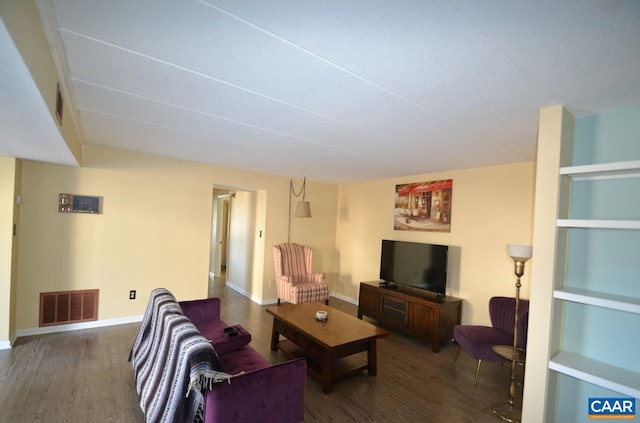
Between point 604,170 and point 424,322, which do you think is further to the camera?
point 424,322

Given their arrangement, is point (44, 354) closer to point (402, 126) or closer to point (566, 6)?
point (402, 126)

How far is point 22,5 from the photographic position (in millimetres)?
1074

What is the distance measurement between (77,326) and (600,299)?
5.19 metres

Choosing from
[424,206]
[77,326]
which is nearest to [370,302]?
[424,206]

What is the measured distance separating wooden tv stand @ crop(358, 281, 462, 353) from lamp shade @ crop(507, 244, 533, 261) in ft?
4.49

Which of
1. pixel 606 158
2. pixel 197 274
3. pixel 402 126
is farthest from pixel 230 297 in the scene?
pixel 606 158

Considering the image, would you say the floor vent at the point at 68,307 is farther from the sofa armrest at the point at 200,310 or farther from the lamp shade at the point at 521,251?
the lamp shade at the point at 521,251

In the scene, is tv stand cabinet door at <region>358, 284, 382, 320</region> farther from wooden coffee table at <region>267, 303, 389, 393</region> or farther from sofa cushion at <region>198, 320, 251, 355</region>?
sofa cushion at <region>198, 320, 251, 355</region>

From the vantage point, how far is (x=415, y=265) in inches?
170

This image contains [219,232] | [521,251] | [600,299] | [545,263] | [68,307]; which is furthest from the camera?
[219,232]

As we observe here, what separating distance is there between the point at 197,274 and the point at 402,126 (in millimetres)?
3709

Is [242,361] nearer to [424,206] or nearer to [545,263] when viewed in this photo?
[545,263]

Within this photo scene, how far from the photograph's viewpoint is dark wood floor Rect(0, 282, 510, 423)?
7.49 ft

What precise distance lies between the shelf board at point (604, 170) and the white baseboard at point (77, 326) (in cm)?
498
